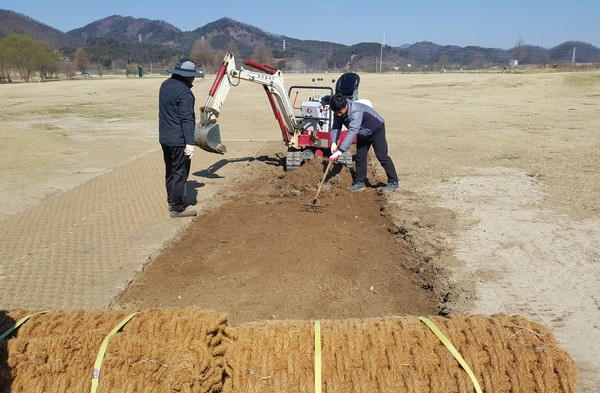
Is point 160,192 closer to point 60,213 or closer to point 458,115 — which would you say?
point 60,213

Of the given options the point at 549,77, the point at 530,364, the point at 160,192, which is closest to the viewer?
the point at 530,364

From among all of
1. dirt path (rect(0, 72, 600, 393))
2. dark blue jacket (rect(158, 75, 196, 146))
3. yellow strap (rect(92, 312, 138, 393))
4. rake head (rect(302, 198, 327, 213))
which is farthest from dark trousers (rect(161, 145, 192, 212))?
yellow strap (rect(92, 312, 138, 393))

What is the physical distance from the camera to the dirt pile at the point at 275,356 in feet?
8.56

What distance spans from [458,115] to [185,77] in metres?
15.2

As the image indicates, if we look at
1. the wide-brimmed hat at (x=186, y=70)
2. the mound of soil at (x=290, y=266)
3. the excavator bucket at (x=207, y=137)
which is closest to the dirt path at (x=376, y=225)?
the mound of soil at (x=290, y=266)

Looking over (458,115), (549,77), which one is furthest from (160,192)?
(549,77)

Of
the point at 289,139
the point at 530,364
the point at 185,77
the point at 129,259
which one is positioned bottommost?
the point at 129,259

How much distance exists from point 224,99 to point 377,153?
9.16 feet

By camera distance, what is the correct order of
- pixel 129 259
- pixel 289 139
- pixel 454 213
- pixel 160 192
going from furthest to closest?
pixel 289 139, pixel 160 192, pixel 454 213, pixel 129 259

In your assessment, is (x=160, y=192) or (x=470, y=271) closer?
(x=470, y=271)

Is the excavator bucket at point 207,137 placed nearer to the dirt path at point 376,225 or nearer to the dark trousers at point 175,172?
A: the dirt path at point 376,225

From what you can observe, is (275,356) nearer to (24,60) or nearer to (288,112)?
(288,112)

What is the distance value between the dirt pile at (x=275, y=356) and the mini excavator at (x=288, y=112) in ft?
17.6

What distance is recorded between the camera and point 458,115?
63.3ft
